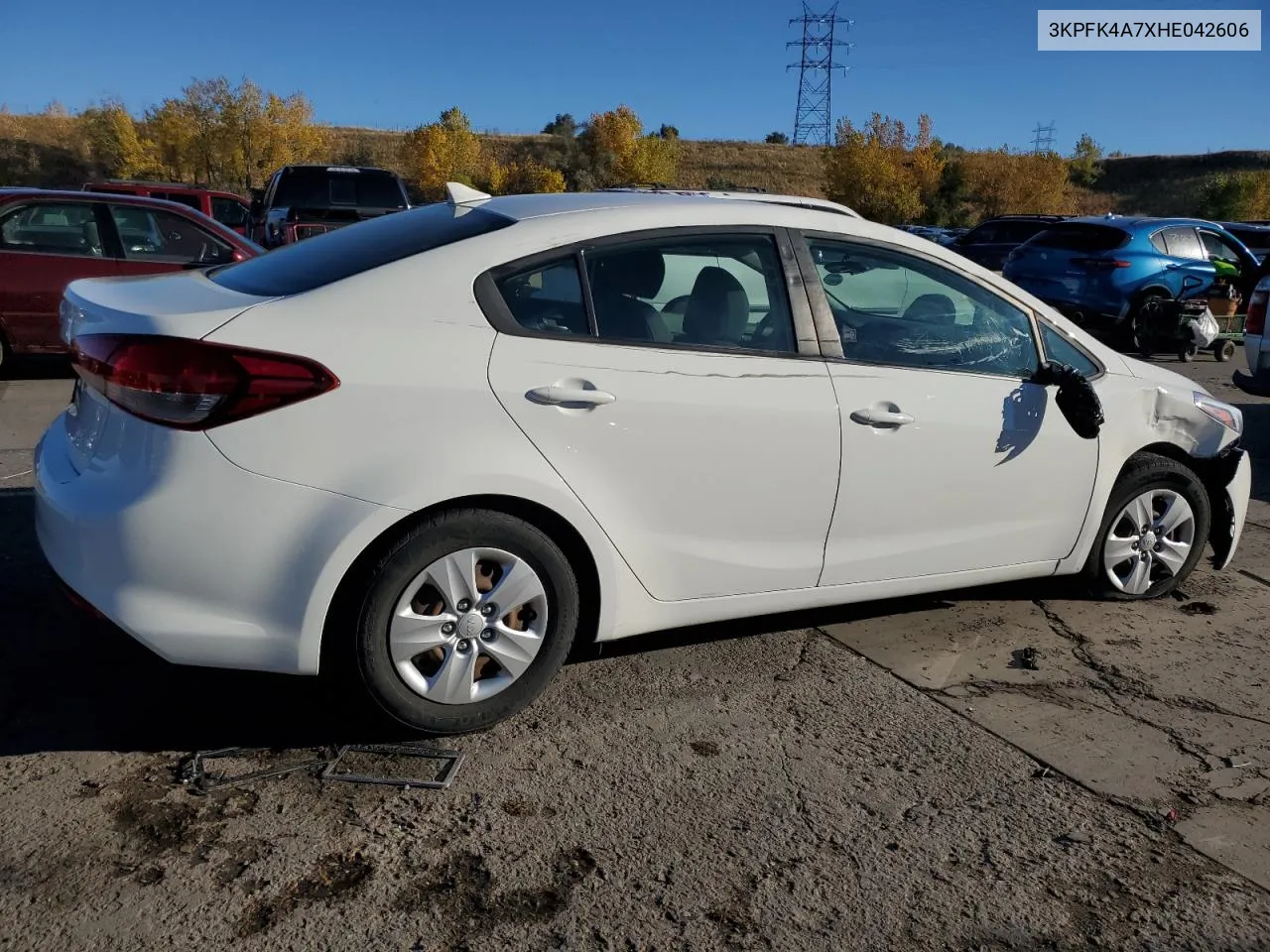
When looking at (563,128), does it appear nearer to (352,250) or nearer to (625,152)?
(625,152)

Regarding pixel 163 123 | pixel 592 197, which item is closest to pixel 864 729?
pixel 592 197

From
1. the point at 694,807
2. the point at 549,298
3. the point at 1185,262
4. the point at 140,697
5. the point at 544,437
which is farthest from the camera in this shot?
the point at 1185,262

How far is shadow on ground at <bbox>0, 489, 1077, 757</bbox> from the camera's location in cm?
325

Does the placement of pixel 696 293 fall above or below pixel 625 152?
below

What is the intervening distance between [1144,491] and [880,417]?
151cm

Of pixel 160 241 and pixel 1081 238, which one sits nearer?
pixel 160 241

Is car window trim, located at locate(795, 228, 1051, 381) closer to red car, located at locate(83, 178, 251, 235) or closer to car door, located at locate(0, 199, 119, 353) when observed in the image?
car door, located at locate(0, 199, 119, 353)

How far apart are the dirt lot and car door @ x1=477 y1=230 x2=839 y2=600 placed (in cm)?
53

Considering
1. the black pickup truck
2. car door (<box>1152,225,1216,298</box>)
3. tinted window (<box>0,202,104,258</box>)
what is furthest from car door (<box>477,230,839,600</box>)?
the black pickup truck

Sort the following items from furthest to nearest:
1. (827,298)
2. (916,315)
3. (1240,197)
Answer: (1240,197), (916,315), (827,298)

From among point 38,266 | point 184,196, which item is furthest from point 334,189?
point 38,266

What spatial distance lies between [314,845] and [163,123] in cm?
6306

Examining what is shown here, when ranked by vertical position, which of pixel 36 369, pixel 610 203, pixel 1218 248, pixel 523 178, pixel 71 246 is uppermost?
pixel 523 178

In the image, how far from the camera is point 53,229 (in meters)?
9.10
